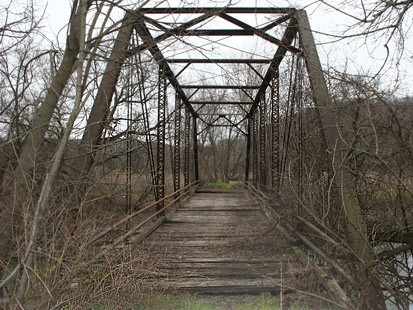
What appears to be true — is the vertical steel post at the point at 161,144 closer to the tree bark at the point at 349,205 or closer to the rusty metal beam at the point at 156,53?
the rusty metal beam at the point at 156,53

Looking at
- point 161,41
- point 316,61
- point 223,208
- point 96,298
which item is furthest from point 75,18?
point 223,208

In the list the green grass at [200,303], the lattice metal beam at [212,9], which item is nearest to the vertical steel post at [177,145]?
the lattice metal beam at [212,9]

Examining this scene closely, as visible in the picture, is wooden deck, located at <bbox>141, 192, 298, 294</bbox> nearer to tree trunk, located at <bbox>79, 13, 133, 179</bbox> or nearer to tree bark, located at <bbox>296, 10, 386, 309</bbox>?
tree bark, located at <bbox>296, 10, 386, 309</bbox>

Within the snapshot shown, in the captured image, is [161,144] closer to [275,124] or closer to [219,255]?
[275,124]

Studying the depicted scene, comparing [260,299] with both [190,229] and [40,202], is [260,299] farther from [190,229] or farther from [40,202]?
[190,229]

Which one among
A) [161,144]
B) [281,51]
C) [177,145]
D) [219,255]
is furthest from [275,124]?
[219,255]

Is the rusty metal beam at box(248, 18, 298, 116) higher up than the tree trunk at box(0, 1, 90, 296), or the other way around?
the rusty metal beam at box(248, 18, 298, 116)

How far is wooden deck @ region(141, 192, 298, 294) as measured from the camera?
5156 millimetres

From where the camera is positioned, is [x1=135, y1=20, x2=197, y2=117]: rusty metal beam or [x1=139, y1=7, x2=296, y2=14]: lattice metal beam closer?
[x1=139, y1=7, x2=296, y2=14]: lattice metal beam

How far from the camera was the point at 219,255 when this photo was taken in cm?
681

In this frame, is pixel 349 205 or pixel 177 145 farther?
pixel 177 145

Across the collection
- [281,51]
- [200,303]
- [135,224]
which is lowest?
[200,303]

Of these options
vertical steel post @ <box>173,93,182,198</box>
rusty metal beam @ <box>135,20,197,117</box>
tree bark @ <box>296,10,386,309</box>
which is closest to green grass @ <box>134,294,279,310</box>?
tree bark @ <box>296,10,386,309</box>

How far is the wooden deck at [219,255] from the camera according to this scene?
16.9ft
